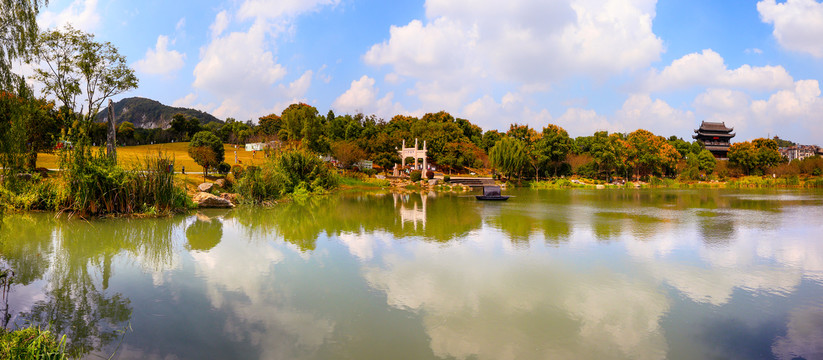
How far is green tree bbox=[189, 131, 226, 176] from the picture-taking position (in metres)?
28.1

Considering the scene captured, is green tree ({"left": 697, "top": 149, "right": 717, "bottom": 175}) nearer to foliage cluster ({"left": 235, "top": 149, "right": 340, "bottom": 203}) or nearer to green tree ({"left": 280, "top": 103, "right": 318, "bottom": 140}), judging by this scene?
foliage cluster ({"left": 235, "top": 149, "right": 340, "bottom": 203})

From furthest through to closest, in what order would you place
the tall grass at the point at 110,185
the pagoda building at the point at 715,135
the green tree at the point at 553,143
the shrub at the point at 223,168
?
1. the pagoda building at the point at 715,135
2. the green tree at the point at 553,143
3. the shrub at the point at 223,168
4. the tall grass at the point at 110,185

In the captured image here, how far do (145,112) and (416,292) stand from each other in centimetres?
15768

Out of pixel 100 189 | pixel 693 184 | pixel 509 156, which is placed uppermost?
pixel 509 156

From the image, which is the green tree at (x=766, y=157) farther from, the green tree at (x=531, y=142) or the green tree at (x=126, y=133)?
the green tree at (x=126, y=133)

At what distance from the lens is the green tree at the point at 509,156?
42.1 metres

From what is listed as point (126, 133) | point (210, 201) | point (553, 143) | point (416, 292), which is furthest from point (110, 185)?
point (126, 133)

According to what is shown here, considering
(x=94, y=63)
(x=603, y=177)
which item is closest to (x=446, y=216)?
(x=94, y=63)

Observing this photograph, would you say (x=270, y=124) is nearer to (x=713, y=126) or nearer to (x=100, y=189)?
(x=100, y=189)

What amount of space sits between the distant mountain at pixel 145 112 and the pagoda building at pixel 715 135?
133752 millimetres

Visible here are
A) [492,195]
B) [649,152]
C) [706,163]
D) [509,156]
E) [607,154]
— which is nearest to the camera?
[492,195]

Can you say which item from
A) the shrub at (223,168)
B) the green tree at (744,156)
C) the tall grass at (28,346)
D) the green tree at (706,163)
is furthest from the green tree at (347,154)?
the green tree at (744,156)

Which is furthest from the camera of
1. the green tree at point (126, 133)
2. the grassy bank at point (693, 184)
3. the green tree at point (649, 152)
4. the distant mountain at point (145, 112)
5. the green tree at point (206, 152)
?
the distant mountain at point (145, 112)

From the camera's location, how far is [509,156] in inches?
1656
